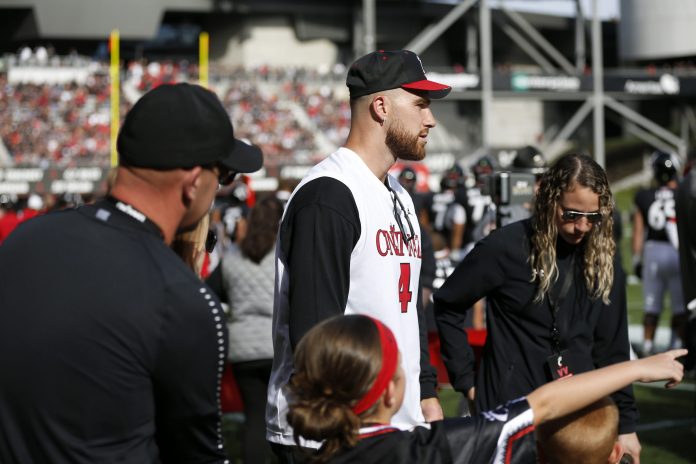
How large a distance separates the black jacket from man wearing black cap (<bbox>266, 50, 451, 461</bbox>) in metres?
0.52

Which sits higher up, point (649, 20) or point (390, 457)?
point (649, 20)

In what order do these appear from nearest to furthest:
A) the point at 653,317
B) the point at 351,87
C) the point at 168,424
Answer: the point at 168,424, the point at 351,87, the point at 653,317

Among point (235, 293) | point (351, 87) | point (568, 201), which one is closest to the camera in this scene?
point (351, 87)

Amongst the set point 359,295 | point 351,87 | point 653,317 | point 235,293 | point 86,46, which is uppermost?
point 86,46

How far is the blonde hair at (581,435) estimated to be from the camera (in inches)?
109

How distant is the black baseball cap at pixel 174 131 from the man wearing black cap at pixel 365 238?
88 centimetres

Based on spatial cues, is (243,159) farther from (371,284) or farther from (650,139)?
(650,139)

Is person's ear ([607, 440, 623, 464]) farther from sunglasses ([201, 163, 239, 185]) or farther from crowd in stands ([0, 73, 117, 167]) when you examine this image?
crowd in stands ([0, 73, 117, 167])

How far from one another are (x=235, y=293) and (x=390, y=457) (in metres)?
3.80

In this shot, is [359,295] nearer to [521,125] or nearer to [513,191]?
[513,191]

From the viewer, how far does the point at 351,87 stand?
347 centimetres

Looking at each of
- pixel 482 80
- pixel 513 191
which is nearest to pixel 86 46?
pixel 482 80

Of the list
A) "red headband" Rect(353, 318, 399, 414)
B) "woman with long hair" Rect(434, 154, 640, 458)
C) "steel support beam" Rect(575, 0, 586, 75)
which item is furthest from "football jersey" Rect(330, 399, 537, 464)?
"steel support beam" Rect(575, 0, 586, 75)

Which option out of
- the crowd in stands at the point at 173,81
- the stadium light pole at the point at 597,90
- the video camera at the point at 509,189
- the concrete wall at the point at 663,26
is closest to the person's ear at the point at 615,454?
the video camera at the point at 509,189
